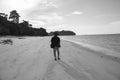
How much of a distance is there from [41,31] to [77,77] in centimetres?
10815

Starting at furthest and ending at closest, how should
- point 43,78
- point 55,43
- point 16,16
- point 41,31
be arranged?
point 41,31 < point 16,16 < point 55,43 < point 43,78

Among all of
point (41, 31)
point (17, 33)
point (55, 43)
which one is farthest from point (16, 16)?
point (55, 43)

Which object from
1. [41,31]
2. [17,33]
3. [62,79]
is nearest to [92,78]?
[62,79]

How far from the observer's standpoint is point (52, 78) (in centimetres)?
412

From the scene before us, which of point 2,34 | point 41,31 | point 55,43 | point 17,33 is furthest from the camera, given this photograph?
point 41,31

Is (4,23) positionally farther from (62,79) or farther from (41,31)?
(41,31)

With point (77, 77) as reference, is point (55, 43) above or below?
above

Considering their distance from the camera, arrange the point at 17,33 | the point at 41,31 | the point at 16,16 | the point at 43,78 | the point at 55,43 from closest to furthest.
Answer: the point at 43,78 → the point at 55,43 → the point at 17,33 → the point at 16,16 → the point at 41,31

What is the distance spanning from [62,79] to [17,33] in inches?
2194

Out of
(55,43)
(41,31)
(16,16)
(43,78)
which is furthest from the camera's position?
(41,31)

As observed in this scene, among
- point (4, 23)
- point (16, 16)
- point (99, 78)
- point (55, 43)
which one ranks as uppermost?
point (16, 16)

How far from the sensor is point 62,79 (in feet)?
13.3

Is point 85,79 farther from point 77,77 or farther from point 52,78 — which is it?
point 52,78

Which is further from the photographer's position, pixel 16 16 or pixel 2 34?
pixel 16 16
